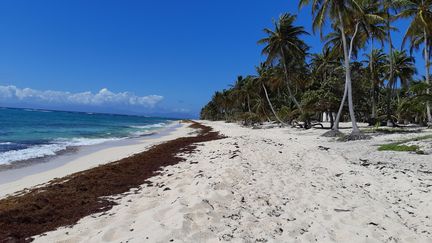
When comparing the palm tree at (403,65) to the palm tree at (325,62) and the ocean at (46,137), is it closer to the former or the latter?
the palm tree at (325,62)

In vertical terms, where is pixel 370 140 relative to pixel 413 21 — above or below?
below

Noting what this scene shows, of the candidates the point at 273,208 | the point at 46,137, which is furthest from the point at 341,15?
the point at 46,137

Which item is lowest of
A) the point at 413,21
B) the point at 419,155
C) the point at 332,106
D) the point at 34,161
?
the point at 34,161

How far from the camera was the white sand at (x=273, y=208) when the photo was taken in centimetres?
428

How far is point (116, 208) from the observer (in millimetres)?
5734

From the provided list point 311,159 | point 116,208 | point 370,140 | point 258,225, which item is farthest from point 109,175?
point 370,140

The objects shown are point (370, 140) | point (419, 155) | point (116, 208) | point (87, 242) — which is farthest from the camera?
point (370, 140)

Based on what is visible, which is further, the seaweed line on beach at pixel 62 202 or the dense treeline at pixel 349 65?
the dense treeline at pixel 349 65

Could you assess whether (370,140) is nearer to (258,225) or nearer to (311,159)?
(311,159)

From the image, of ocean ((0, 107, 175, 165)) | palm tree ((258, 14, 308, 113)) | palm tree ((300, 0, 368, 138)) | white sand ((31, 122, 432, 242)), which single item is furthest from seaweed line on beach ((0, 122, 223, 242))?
palm tree ((258, 14, 308, 113))

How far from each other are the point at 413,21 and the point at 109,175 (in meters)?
22.3

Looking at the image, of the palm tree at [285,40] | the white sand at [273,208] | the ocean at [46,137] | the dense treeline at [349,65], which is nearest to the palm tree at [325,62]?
the dense treeline at [349,65]

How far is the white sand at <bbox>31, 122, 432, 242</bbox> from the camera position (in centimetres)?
428

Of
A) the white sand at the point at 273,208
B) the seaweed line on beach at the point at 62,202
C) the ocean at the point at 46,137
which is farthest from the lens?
the ocean at the point at 46,137
